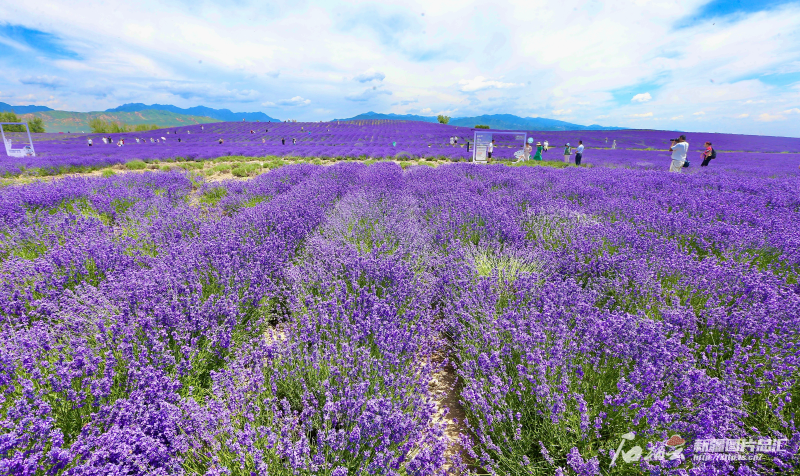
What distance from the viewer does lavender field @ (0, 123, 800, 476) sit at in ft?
4.15

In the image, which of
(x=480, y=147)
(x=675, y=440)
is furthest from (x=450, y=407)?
(x=480, y=147)

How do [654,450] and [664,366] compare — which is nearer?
[654,450]

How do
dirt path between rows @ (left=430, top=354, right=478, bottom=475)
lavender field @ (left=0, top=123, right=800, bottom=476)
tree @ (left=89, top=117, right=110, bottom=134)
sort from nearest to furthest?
lavender field @ (left=0, top=123, right=800, bottom=476) → dirt path between rows @ (left=430, top=354, right=478, bottom=475) → tree @ (left=89, top=117, right=110, bottom=134)

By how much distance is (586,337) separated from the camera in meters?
1.68

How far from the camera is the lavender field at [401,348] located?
1266 millimetres

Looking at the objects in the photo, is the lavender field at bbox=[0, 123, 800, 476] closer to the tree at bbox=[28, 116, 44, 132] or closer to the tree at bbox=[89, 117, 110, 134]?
the tree at bbox=[89, 117, 110, 134]

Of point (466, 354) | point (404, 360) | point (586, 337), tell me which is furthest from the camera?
point (466, 354)

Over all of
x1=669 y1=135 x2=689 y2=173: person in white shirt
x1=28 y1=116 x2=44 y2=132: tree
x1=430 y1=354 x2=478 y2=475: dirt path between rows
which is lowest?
x1=430 y1=354 x2=478 y2=475: dirt path between rows

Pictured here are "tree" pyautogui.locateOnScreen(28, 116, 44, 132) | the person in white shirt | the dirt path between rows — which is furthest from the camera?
"tree" pyautogui.locateOnScreen(28, 116, 44, 132)

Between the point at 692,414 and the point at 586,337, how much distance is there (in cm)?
49

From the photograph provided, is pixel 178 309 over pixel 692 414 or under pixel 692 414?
over

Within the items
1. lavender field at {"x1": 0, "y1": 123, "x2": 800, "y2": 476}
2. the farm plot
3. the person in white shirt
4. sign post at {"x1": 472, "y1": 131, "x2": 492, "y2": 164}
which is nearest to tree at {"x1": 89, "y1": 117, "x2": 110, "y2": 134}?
sign post at {"x1": 472, "y1": 131, "x2": 492, "y2": 164}

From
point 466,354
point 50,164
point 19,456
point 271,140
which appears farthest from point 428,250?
point 271,140

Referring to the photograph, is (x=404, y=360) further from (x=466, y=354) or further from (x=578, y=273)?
(x=578, y=273)
